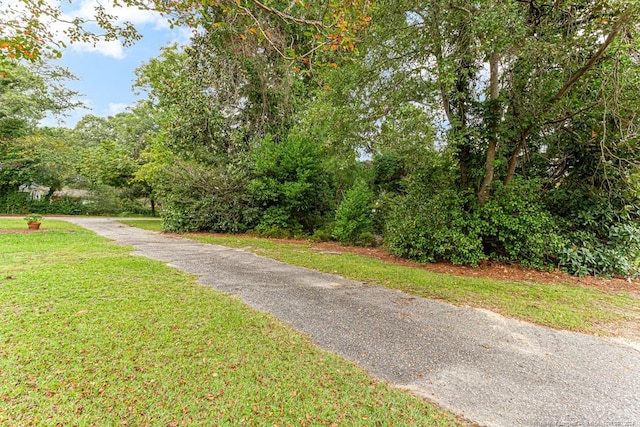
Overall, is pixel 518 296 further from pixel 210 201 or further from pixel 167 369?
pixel 210 201

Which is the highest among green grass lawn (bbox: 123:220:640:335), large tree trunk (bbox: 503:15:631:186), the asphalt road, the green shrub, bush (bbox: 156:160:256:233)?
large tree trunk (bbox: 503:15:631:186)

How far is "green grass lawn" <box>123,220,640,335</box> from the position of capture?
12.3 feet

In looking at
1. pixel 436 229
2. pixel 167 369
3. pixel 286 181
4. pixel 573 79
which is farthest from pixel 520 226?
pixel 286 181

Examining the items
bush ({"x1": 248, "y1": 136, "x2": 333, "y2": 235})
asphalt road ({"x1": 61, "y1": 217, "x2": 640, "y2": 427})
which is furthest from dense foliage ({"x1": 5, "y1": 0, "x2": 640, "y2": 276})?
asphalt road ({"x1": 61, "y1": 217, "x2": 640, "y2": 427})

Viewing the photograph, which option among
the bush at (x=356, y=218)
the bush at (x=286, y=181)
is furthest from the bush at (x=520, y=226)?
the bush at (x=286, y=181)

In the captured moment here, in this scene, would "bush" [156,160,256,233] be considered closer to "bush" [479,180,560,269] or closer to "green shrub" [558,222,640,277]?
"bush" [479,180,560,269]

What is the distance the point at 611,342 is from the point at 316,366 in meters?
3.48

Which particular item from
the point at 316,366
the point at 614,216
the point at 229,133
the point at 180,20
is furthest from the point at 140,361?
the point at 229,133

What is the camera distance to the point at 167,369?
2.32 m

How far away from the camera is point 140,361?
240 cm

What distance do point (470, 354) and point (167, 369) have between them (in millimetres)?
2859

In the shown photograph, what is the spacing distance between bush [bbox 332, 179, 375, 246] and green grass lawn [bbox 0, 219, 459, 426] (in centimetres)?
638

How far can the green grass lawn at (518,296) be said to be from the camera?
3.75 m

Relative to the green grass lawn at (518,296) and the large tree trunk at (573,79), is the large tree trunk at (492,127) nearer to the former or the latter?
Result: the large tree trunk at (573,79)
